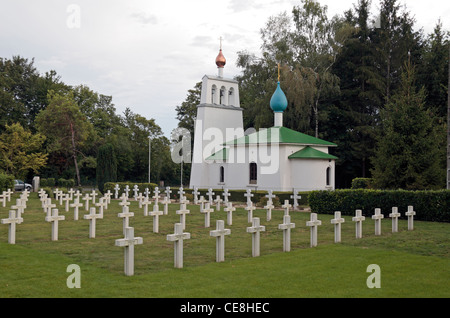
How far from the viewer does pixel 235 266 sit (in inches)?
350

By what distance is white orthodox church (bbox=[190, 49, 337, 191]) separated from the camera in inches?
1215

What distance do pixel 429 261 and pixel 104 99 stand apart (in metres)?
59.4

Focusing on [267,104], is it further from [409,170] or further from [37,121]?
[37,121]

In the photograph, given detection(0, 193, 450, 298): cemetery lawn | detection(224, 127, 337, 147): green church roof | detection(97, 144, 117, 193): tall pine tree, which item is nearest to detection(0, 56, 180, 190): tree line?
detection(97, 144, 117, 193): tall pine tree

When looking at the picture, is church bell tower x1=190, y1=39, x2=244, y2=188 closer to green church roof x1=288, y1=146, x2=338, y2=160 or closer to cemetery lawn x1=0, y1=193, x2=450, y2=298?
green church roof x1=288, y1=146, x2=338, y2=160

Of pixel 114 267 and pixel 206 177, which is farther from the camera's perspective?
pixel 206 177

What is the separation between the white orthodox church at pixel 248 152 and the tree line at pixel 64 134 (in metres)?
13.5

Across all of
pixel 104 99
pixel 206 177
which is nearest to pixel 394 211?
pixel 206 177

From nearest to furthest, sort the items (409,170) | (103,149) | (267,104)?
(409,170) → (103,149) → (267,104)

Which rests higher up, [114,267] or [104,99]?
[104,99]

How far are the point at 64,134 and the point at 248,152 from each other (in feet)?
88.2
